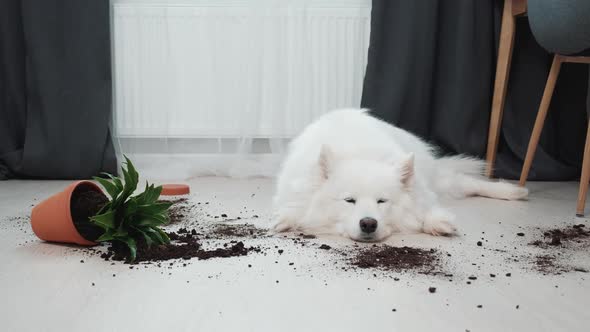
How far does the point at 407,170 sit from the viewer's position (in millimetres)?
2316

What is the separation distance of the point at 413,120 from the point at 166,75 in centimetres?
160

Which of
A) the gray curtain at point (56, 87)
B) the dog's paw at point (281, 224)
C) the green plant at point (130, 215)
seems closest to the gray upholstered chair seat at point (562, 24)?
the dog's paw at point (281, 224)

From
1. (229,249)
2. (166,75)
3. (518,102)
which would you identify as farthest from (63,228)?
(518,102)

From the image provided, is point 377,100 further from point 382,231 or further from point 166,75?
point 382,231

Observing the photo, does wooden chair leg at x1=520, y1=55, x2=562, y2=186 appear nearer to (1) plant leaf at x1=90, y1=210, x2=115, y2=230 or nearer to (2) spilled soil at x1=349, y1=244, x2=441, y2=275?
(2) spilled soil at x1=349, y1=244, x2=441, y2=275

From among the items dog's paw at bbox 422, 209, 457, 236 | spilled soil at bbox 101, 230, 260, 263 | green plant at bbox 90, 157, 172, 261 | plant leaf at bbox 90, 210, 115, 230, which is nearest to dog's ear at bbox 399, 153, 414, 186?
dog's paw at bbox 422, 209, 457, 236

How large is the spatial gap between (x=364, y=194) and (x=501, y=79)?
179 cm

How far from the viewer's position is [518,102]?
3.83m

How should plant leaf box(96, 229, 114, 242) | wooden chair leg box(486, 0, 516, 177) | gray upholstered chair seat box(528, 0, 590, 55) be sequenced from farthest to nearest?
1. wooden chair leg box(486, 0, 516, 177)
2. gray upholstered chair seat box(528, 0, 590, 55)
3. plant leaf box(96, 229, 114, 242)

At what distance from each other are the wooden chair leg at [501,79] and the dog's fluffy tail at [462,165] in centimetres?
16

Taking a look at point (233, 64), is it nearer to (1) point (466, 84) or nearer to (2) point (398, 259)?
(1) point (466, 84)

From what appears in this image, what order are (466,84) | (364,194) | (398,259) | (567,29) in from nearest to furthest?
(398,259) < (364,194) < (567,29) < (466,84)

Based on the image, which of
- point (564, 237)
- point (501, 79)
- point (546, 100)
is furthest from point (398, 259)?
point (501, 79)

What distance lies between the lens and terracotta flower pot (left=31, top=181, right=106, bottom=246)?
6.85 feet
